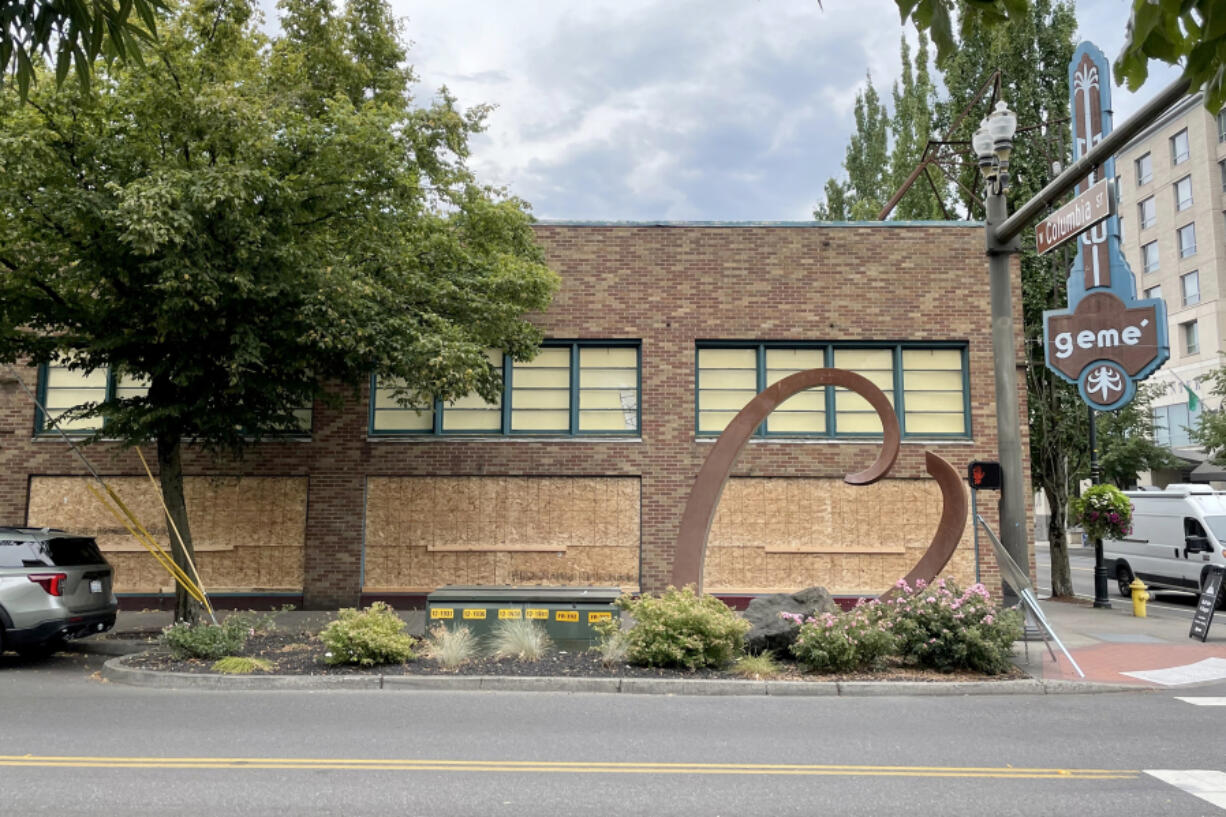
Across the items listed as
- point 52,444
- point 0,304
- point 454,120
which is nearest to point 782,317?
point 454,120

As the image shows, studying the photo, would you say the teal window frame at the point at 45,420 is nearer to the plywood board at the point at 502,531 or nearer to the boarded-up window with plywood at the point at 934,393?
the plywood board at the point at 502,531

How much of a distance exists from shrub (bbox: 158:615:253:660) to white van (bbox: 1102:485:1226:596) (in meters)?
18.0

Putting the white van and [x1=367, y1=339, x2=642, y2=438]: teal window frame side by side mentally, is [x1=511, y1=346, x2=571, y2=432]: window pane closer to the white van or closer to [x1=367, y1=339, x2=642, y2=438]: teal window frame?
[x1=367, y1=339, x2=642, y2=438]: teal window frame

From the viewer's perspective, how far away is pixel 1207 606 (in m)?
13.5

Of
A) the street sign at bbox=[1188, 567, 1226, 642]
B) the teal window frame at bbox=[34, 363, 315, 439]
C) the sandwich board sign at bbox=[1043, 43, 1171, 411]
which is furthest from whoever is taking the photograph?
the teal window frame at bbox=[34, 363, 315, 439]

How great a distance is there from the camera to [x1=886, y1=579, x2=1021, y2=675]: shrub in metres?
10.4

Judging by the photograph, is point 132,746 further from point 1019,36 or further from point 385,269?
point 1019,36

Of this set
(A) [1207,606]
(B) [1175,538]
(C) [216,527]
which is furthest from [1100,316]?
(C) [216,527]

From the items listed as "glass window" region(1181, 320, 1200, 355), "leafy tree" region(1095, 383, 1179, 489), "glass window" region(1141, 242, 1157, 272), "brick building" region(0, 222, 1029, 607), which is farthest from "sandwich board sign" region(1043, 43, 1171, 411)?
"glass window" region(1141, 242, 1157, 272)

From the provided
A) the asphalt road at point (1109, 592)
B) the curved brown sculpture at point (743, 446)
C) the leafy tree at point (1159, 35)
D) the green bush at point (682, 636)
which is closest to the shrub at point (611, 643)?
the green bush at point (682, 636)

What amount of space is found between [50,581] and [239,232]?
489 cm

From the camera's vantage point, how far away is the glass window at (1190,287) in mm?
48469

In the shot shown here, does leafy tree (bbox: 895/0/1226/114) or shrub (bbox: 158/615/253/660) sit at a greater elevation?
leafy tree (bbox: 895/0/1226/114)

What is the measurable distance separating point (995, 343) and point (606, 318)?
22.4 feet
